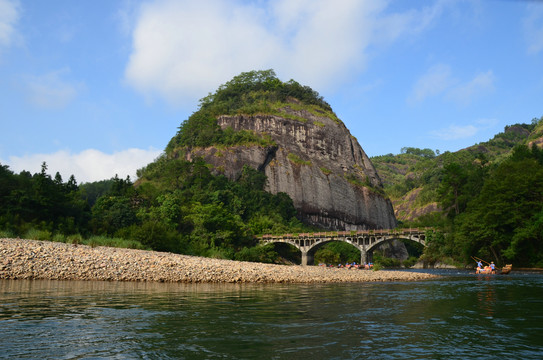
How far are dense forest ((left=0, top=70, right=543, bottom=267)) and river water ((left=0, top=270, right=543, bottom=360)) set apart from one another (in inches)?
1051

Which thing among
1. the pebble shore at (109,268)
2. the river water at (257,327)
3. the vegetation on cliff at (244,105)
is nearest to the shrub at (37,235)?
the pebble shore at (109,268)

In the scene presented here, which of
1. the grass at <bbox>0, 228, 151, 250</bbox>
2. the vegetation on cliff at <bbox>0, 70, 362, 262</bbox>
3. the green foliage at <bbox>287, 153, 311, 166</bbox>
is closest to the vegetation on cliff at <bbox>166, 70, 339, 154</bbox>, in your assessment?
Answer: the vegetation on cliff at <bbox>0, 70, 362, 262</bbox>

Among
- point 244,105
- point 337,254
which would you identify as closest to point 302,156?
point 244,105

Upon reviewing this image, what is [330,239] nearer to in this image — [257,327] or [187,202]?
[187,202]

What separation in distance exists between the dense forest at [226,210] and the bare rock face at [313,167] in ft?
13.1

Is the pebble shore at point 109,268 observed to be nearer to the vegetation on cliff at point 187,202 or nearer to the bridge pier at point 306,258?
the vegetation on cliff at point 187,202

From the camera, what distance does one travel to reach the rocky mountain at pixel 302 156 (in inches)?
5290

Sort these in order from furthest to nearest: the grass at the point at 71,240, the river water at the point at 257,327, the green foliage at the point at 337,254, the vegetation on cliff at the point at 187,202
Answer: the green foliage at the point at 337,254 < the vegetation on cliff at the point at 187,202 < the grass at the point at 71,240 < the river water at the point at 257,327

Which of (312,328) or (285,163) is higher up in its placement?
(285,163)

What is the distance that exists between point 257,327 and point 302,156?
12909cm

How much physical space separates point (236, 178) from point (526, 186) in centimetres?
8511

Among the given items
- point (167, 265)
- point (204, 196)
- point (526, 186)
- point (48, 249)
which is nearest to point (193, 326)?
point (167, 265)

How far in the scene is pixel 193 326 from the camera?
41.8ft

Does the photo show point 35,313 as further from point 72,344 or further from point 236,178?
point 236,178
